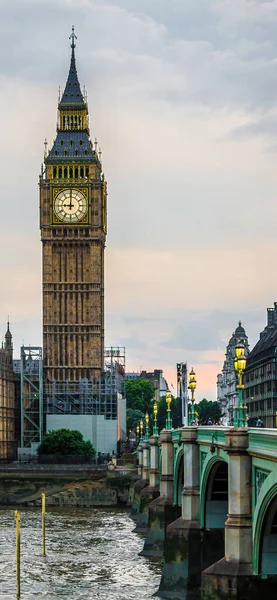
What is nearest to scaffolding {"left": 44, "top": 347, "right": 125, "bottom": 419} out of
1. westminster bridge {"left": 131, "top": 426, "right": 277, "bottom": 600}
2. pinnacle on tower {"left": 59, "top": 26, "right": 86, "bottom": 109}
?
pinnacle on tower {"left": 59, "top": 26, "right": 86, "bottom": 109}

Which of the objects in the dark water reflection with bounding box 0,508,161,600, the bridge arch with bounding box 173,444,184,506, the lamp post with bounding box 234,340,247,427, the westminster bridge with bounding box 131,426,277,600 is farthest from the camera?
the bridge arch with bounding box 173,444,184,506

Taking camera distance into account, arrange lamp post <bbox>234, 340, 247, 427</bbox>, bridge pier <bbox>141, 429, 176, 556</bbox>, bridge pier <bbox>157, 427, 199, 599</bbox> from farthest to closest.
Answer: bridge pier <bbox>141, 429, 176, 556</bbox> → bridge pier <bbox>157, 427, 199, 599</bbox> → lamp post <bbox>234, 340, 247, 427</bbox>

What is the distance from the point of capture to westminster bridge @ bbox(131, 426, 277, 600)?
3678cm

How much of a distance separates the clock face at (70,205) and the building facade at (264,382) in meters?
26.0

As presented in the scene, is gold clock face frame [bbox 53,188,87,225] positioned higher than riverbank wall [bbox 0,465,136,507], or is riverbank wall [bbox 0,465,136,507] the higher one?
gold clock face frame [bbox 53,188,87,225]

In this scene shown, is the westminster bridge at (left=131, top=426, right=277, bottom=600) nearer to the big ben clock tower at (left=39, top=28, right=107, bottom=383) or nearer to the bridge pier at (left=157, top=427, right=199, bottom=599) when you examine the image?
the bridge pier at (left=157, top=427, right=199, bottom=599)

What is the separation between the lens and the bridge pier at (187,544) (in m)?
48.5

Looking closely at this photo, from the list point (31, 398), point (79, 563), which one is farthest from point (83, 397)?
point (79, 563)

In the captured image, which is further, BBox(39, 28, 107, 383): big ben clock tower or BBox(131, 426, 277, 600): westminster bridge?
BBox(39, 28, 107, 383): big ben clock tower

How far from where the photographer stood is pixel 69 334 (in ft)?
518

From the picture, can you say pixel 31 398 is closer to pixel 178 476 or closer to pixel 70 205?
pixel 70 205

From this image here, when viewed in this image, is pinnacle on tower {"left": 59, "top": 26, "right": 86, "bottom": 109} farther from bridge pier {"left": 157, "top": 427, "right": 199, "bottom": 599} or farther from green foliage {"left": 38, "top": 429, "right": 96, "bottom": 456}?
bridge pier {"left": 157, "top": 427, "right": 199, "bottom": 599}

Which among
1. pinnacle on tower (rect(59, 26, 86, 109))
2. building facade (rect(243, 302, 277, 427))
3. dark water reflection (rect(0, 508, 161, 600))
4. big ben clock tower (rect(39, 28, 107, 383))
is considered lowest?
dark water reflection (rect(0, 508, 161, 600))

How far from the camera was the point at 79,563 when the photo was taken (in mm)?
64562
